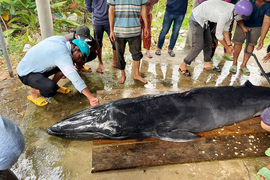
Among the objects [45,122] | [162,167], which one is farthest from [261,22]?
[45,122]

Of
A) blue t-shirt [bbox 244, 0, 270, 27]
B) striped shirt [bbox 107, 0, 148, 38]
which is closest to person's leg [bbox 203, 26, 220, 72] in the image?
blue t-shirt [bbox 244, 0, 270, 27]

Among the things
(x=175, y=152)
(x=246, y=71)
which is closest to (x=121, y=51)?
(x=175, y=152)

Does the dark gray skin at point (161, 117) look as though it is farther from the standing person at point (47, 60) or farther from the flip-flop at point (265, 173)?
the flip-flop at point (265, 173)

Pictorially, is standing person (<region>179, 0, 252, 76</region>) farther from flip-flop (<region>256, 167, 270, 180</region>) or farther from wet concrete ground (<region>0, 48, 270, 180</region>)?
flip-flop (<region>256, 167, 270, 180</region>)

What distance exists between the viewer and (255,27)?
4227mm

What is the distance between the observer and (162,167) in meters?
2.20

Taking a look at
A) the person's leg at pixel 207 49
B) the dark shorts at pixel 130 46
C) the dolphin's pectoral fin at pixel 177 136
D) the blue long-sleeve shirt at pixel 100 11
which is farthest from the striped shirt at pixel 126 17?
the dolphin's pectoral fin at pixel 177 136

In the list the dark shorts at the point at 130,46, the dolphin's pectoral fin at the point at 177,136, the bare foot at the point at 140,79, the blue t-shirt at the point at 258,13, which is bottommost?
the bare foot at the point at 140,79

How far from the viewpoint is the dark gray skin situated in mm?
2408

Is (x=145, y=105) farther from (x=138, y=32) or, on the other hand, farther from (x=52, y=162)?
(x=138, y=32)

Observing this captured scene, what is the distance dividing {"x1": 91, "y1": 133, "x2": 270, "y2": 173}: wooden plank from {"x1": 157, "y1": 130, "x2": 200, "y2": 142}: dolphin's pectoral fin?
0.33ft

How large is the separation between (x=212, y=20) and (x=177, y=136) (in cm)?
274

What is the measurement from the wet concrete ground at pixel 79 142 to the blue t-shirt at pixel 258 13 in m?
1.16

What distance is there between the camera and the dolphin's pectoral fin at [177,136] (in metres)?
2.38
